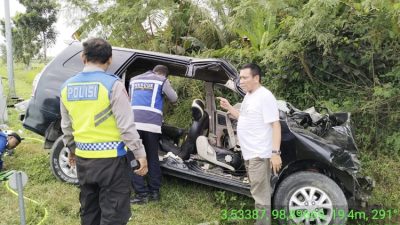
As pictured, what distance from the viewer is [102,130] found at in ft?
9.05

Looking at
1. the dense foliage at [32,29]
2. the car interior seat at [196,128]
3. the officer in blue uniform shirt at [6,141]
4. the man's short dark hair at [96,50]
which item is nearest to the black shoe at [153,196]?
the car interior seat at [196,128]

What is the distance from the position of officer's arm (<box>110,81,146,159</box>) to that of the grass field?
5.13ft

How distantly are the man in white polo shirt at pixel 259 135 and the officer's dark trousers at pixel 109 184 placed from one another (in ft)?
4.13

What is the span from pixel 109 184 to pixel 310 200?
6.73 feet

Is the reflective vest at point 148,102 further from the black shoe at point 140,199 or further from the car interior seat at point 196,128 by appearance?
the black shoe at point 140,199

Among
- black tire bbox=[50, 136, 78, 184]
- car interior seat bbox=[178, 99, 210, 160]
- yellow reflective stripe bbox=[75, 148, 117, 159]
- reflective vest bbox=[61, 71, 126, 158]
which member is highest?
reflective vest bbox=[61, 71, 126, 158]

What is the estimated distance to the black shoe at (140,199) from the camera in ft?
14.6

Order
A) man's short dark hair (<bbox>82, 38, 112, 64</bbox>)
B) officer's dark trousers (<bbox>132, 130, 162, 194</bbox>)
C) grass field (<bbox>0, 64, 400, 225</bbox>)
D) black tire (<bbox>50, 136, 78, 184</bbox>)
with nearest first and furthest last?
man's short dark hair (<bbox>82, 38, 112, 64</bbox>) → grass field (<bbox>0, 64, 400, 225</bbox>) → officer's dark trousers (<bbox>132, 130, 162, 194</bbox>) → black tire (<bbox>50, 136, 78, 184</bbox>)

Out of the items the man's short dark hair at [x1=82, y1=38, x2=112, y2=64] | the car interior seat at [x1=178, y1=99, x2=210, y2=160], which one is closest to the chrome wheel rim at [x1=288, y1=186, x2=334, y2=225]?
the car interior seat at [x1=178, y1=99, x2=210, y2=160]

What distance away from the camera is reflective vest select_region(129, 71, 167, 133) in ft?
14.7

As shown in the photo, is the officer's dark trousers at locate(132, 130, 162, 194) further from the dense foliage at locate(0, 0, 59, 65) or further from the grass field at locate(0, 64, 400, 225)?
the dense foliage at locate(0, 0, 59, 65)

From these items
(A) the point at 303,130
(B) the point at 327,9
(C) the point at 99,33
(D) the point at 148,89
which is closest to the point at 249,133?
(A) the point at 303,130

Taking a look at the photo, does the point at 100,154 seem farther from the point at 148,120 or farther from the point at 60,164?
the point at 60,164

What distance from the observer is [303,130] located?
4.13 m
